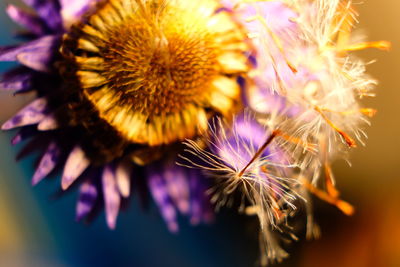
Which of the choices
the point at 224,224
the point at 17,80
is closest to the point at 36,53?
the point at 17,80

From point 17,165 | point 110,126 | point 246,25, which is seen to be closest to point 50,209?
point 17,165

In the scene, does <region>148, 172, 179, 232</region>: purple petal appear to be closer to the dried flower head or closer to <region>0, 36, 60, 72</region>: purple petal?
the dried flower head

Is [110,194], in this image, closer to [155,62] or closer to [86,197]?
[86,197]

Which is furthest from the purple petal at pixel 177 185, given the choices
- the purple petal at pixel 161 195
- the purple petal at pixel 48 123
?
the purple petal at pixel 48 123

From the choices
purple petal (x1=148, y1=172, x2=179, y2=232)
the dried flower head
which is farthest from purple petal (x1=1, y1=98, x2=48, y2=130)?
purple petal (x1=148, y1=172, x2=179, y2=232)

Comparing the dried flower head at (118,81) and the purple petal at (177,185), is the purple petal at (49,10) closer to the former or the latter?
the dried flower head at (118,81)
